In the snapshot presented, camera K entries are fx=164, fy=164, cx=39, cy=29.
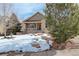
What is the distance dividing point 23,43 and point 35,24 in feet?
0.76

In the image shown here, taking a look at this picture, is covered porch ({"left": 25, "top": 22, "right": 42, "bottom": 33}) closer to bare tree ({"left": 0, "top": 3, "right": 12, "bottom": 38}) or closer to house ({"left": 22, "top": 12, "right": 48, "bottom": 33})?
house ({"left": 22, "top": 12, "right": 48, "bottom": 33})

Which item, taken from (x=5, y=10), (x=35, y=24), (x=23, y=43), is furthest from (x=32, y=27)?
(x=5, y=10)

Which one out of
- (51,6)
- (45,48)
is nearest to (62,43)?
(45,48)

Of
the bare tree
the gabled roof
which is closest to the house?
the gabled roof

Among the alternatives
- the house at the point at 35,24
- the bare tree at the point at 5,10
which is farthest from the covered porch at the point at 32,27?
the bare tree at the point at 5,10

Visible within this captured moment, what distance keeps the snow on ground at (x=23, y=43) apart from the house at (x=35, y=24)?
6 cm

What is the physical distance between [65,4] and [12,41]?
66 cm

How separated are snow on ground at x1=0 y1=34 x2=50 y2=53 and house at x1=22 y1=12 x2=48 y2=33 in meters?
0.06

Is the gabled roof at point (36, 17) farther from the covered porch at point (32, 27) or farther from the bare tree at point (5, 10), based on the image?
the bare tree at point (5, 10)

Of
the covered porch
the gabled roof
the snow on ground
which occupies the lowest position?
the snow on ground

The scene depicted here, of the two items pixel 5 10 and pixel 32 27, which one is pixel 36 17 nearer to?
pixel 32 27

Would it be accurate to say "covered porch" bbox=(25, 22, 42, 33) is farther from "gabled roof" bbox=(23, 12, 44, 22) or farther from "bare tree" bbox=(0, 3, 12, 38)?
"bare tree" bbox=(0, 3, 12, 38)

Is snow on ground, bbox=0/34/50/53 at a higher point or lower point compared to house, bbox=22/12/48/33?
lower

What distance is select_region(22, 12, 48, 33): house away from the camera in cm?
167
